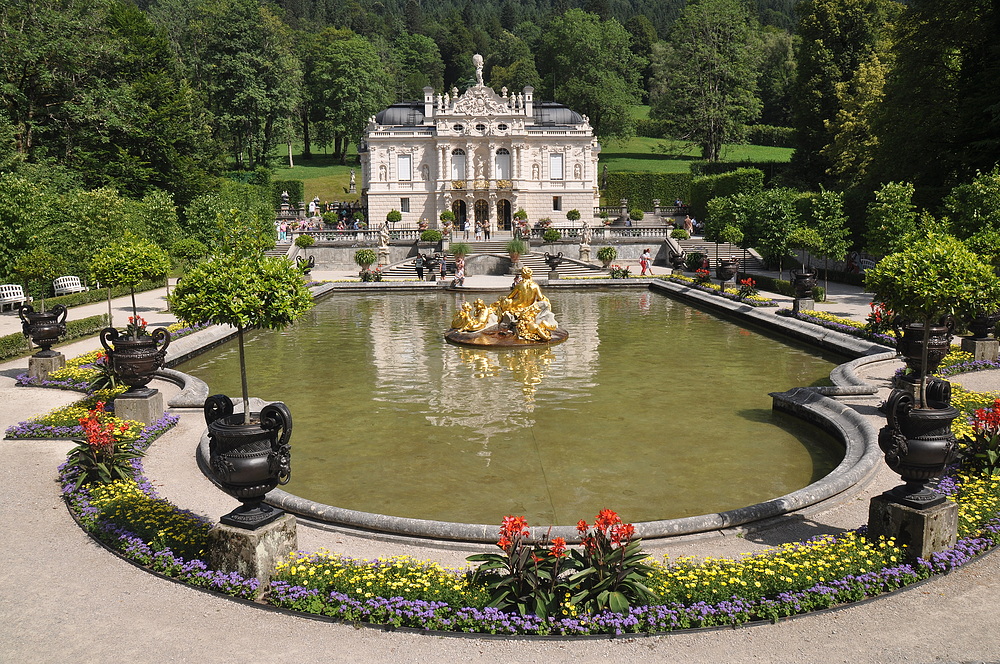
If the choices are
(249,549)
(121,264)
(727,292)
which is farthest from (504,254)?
(249,549)

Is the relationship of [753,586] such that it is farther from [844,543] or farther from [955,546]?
[955,546]

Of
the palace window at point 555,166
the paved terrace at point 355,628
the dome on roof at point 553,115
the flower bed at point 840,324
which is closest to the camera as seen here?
the paved terrace at point 355,628

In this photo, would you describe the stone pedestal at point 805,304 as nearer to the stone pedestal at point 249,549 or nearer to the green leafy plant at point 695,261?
the green leafy plant at point 695,261

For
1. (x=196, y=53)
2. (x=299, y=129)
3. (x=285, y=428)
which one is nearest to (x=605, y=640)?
(x=285, y=428)

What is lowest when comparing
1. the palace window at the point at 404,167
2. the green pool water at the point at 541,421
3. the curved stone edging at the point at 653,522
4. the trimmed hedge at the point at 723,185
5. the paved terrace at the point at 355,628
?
the green pool water at the point at 541,421

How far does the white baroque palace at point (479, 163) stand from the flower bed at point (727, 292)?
1108 inches

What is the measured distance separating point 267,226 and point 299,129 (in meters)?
60.8

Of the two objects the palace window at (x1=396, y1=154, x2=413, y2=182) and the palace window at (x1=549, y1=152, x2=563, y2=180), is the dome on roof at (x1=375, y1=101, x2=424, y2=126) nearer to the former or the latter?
the palace window at (x1=396, y1=154, x2=413, y2=182)

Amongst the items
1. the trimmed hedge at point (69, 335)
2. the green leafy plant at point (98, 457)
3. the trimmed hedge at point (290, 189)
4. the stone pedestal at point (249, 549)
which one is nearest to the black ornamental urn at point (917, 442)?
the stone pedestal at point (249, 549)

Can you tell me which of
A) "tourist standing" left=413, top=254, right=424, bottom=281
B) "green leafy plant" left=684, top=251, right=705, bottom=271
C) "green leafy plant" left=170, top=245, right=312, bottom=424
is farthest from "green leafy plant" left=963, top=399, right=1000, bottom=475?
"tourist standing" left=413, top=254, right=424, bottom=281

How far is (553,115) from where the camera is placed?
7206 centimetres

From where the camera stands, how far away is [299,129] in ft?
362

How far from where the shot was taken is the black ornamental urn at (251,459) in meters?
8.31

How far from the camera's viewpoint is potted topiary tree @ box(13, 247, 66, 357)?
19062 mm
